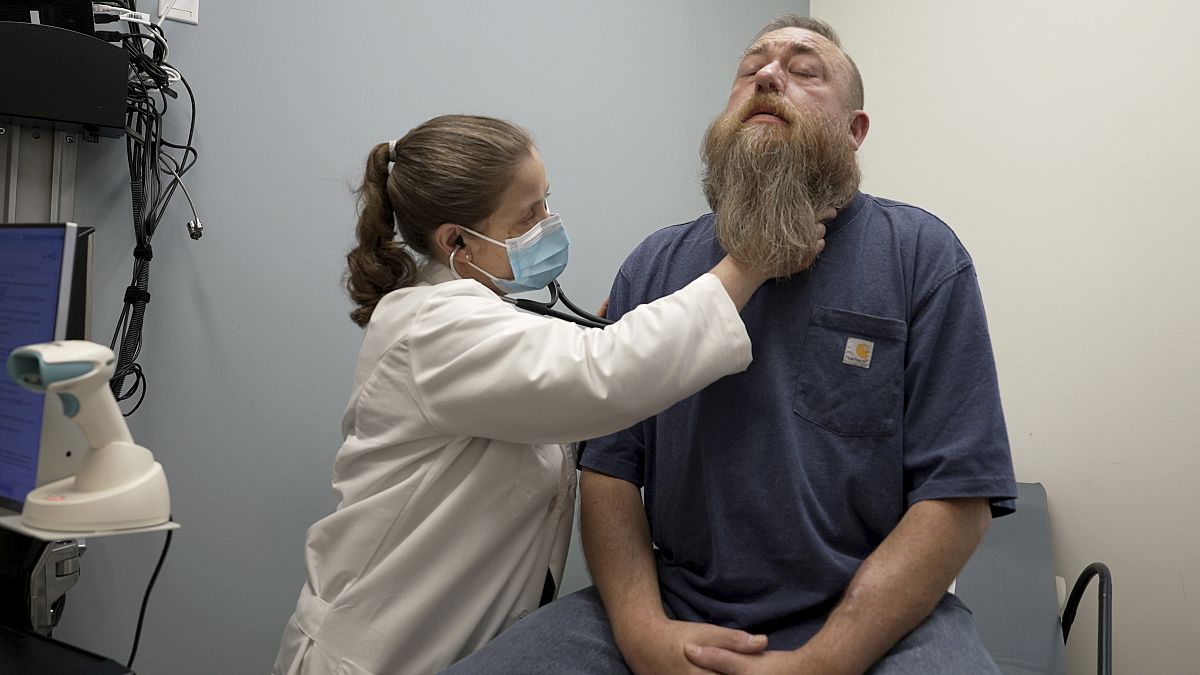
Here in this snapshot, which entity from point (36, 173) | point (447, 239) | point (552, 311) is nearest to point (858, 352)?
point (552, 311)

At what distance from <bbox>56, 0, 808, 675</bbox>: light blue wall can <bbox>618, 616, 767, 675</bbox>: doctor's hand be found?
96 centimetres

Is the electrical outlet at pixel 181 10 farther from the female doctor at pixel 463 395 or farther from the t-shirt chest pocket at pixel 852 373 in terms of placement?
the t-shirt chest pocket at pixel 852 373

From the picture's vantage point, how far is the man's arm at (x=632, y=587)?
1.15 meters

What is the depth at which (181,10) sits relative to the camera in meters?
1.69

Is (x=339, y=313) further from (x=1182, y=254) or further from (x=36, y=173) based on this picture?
(x=1182, y=254)

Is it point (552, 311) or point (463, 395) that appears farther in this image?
point (552, 311)

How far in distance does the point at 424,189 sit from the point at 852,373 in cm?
72

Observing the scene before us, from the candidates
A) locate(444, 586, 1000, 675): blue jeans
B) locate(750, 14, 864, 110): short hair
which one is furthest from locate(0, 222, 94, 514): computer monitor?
locate(750, 14, 864, 110): short hair

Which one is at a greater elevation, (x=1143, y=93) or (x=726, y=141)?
(x=1143, y=93)

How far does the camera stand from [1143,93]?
2.04 m

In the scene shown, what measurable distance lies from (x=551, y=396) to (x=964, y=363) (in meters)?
0.59

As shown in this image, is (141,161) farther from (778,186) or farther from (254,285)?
(778,186)

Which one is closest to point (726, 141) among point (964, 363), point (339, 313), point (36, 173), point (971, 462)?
point (964, 363)

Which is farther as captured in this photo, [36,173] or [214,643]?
[214,643]
